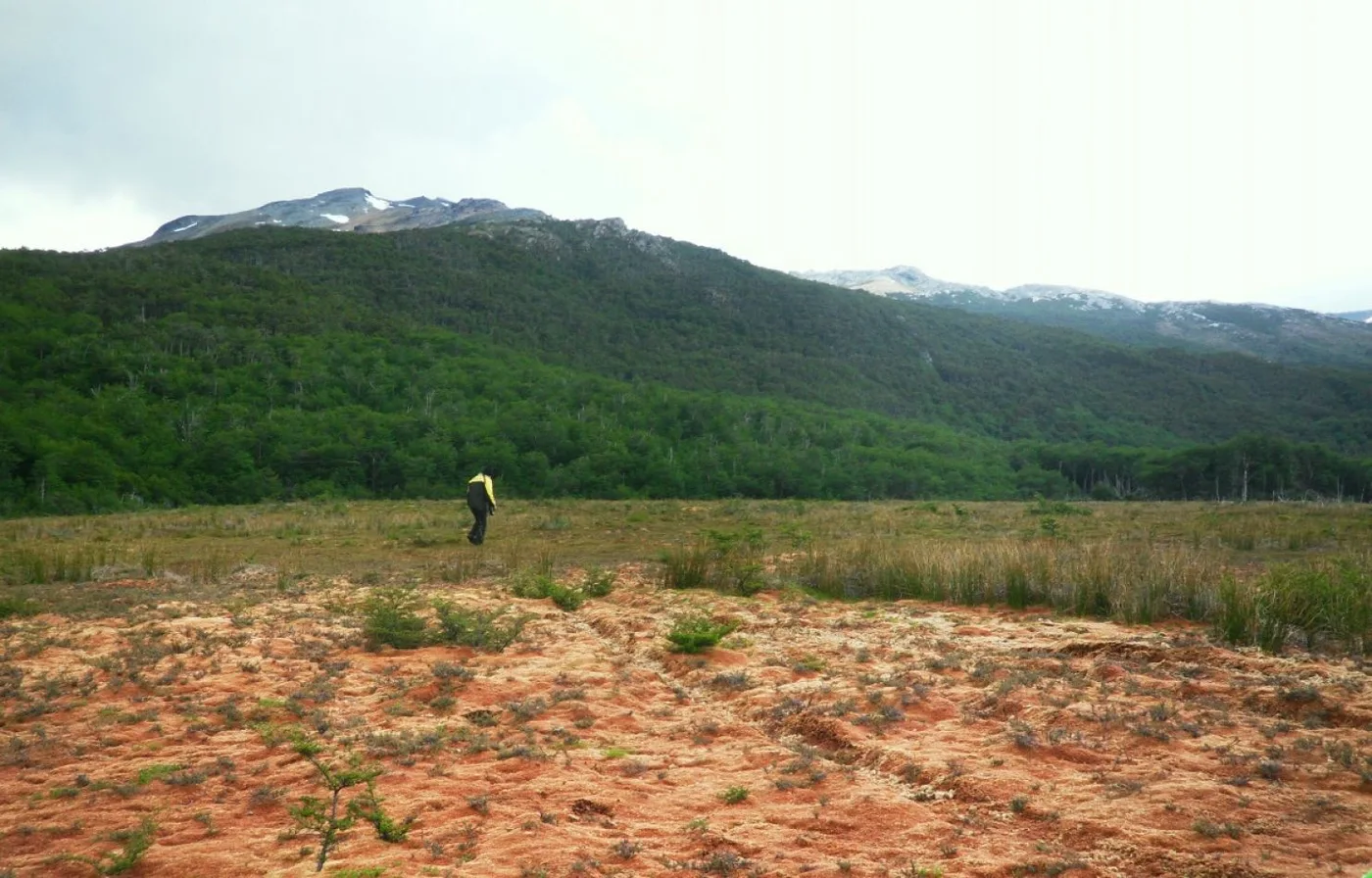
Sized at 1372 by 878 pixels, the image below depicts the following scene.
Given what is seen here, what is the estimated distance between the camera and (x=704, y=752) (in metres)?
5.24

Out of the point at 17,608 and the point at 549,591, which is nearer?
the point at 17,608

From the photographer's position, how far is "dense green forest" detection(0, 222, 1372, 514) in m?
43.2

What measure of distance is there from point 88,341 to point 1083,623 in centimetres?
5381

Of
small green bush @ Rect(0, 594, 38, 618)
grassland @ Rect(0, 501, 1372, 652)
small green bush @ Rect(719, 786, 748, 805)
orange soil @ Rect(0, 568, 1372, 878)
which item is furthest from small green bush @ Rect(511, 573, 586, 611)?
small green bush @ Rect(719, 786, 748, 805)

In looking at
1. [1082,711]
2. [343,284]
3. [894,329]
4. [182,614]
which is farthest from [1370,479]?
[343,284]

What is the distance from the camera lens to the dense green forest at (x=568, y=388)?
43.2 metres

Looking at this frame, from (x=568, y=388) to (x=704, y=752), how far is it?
55.4 metres

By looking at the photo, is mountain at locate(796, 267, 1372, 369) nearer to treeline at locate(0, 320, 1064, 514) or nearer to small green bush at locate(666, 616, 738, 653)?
treeline at locate(0, 320, 1064, 514)

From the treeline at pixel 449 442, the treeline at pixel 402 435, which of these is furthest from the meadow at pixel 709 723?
the treeline at pixel 449 442

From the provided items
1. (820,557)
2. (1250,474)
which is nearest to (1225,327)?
(1250,474)

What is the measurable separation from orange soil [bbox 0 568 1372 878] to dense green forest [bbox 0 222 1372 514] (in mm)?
33302

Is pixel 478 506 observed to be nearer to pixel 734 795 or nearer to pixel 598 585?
pixel 598 585

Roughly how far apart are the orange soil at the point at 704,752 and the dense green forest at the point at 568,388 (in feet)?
109

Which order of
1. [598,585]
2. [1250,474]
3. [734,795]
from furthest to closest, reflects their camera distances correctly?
[1250,474] → [598,585] → [734,795]
